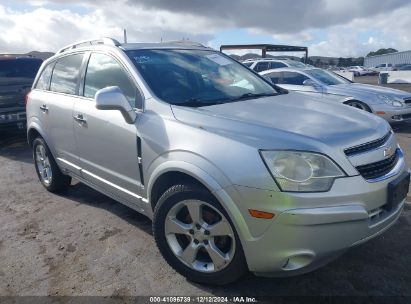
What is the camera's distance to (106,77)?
3.63 meters

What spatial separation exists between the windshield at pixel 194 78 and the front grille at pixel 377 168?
1258 mm

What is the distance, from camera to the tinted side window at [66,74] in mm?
4139

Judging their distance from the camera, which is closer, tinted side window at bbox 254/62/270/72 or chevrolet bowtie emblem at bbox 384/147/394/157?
chevrolet bowtie emblem at bbox 384/147/394/157

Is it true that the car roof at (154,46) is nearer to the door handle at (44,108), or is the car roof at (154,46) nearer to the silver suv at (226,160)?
the silver suv at (226,160)

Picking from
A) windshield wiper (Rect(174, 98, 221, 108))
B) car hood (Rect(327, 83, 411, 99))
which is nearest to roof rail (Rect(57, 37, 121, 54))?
windshield wiper (Rect(174, 98, 221, 108))

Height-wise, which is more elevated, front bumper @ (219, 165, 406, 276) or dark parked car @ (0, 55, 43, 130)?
dark parked car @ (0, 55, 43, 130)

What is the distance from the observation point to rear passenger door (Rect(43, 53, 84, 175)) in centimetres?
408

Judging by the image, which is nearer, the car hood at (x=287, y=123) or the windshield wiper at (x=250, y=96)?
the car hood at (x=287, y=123)

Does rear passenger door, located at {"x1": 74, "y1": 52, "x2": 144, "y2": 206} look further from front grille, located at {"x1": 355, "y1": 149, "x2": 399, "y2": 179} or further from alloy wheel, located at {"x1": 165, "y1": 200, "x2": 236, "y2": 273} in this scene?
front grille, located at {"x1": 355, "y1": 149, "x2": 399, "y2": 179}

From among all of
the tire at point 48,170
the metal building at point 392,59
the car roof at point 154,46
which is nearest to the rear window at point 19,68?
the tire at point 48,170

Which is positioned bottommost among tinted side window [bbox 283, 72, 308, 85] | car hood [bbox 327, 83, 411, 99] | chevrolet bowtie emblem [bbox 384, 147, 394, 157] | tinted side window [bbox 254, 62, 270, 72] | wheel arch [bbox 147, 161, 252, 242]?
wheel arch [bbox 147, 161, 252, 242]

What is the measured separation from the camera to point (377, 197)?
2459mm

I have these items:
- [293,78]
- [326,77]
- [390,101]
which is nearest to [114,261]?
[390,101]

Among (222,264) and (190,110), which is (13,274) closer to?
(222,264)
